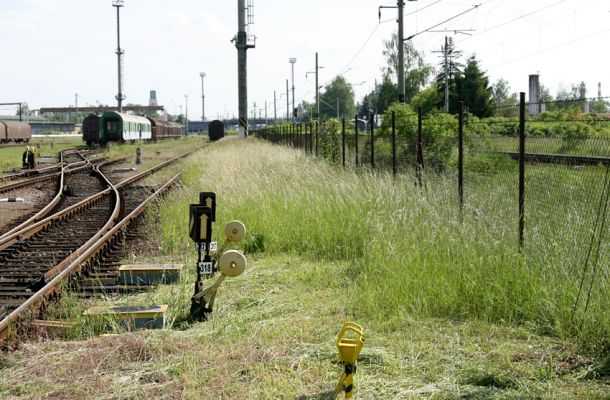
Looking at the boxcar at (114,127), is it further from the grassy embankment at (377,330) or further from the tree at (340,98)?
the tree at (340,98)

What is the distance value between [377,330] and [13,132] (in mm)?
63520

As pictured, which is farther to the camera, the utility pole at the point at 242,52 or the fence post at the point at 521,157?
the utility pole at the point at 242,52

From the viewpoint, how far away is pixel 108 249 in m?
11.1

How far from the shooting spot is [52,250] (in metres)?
10.9

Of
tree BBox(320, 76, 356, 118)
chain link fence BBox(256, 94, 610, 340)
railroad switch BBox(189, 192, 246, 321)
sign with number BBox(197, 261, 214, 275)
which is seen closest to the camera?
chain link fence BBox(256, 94, 610, 340)

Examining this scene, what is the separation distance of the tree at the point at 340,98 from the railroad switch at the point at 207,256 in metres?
145

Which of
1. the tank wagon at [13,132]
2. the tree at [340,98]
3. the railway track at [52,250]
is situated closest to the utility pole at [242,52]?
the tank wagon at [13,132]

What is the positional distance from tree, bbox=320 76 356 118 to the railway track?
136 metres

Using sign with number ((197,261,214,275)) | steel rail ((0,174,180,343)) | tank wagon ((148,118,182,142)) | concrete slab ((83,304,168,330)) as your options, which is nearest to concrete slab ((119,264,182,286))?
steel rail ((0,174,180,343))

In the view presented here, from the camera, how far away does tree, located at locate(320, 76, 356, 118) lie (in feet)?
501

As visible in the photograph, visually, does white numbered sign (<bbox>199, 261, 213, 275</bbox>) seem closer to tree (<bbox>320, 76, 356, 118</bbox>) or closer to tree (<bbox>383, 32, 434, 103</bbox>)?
tree (<bbox>383, 32, 434, 103</bbox>)

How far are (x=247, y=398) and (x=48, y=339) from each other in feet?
7.55

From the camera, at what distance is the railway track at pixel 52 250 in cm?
732

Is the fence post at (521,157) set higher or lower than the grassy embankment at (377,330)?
higher
